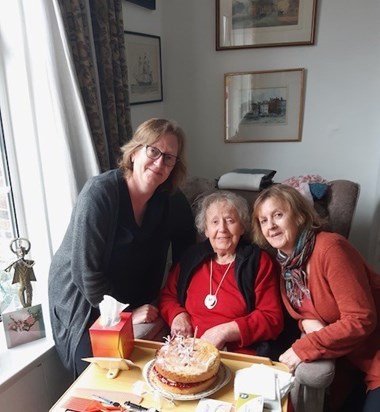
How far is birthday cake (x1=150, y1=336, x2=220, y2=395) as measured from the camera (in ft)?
Result: 3.81

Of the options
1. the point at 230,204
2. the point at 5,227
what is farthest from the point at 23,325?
the point at 230,204

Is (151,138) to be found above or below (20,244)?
above

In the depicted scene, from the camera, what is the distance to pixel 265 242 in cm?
168

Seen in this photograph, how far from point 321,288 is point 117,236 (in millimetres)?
831

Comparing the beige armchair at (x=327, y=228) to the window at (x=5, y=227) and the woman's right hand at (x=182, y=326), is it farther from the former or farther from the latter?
the window at (x=5, y=227)

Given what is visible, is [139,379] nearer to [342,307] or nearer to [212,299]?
[212,299]

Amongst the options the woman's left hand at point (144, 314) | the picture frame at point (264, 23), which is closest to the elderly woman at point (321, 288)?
the woman's left hand at point (144, 314)

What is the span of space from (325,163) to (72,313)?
1978 mm

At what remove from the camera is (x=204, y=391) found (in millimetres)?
1178

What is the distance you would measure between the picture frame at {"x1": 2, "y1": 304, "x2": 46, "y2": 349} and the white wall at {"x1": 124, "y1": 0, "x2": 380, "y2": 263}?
4.51ft

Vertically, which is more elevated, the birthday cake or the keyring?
the keyring

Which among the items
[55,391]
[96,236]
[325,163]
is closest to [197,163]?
[325,163]

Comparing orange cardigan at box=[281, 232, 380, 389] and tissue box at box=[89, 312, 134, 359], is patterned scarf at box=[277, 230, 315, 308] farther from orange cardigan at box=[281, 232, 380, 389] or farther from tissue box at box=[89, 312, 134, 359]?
tissue box at box=[89, 312, 134, 359]

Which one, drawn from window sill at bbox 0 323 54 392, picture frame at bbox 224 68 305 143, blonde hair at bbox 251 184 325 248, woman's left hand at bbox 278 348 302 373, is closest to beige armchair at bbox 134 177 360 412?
woman's left hand at bbox 278 348 302 373
